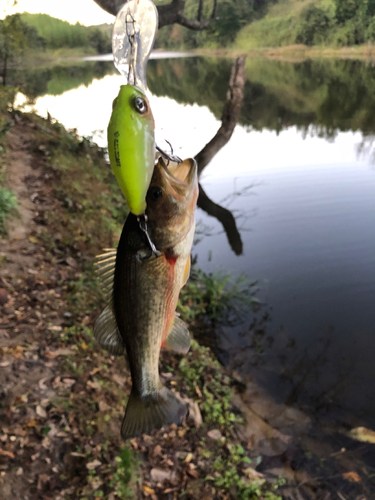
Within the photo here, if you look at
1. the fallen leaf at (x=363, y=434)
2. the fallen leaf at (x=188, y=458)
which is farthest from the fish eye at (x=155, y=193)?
the fallen leaf at (x=363, y=434)

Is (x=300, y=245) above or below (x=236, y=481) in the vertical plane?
above

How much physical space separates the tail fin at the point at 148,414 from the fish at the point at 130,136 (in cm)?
105

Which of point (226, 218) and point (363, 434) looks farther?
point (226, 218)

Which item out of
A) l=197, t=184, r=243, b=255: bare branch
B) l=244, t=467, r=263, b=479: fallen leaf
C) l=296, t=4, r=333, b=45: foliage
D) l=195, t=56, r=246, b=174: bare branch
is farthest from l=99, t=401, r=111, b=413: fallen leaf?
l=296, t=4, r=333, b=45: foliage

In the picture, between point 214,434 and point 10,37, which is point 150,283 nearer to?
point 214,434

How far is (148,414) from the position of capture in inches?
61.6

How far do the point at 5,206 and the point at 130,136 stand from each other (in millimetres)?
5525

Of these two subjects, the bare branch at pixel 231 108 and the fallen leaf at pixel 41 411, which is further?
the bare branch at pixel 231 108

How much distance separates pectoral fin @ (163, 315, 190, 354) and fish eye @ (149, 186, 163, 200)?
0.65 meters

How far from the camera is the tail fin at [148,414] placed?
1.54m

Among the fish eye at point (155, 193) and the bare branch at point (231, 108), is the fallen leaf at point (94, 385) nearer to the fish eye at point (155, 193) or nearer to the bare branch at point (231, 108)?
the fish eye at point (155, 193)

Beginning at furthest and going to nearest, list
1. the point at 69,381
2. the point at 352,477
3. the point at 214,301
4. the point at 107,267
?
1. the point at 214,301
2. the point at 352,477
3. the point at 69,381
4. the point at 107,267

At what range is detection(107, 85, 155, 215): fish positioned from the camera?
943 mm

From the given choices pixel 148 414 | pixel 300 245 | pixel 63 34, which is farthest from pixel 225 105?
pixel 63 34
